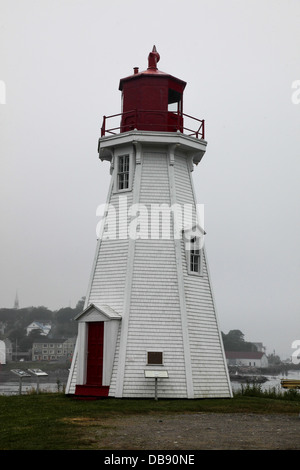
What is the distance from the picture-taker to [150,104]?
2412 cm

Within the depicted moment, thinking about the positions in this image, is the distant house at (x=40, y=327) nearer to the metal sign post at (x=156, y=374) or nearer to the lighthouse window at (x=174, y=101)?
the lighthouse window at (x=174, y=101)

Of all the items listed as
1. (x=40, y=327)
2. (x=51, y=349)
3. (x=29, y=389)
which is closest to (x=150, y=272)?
(x=29, y=389)

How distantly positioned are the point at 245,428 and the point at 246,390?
11887mm

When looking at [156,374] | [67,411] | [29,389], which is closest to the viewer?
[67,411]

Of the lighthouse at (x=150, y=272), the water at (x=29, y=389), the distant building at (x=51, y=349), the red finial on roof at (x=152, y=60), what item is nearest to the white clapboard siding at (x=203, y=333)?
the lighthouse at (x=150, y=272)

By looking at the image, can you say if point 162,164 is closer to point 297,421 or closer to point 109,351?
point 109,351

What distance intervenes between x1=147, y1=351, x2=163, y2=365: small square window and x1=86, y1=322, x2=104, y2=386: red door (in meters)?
1.76

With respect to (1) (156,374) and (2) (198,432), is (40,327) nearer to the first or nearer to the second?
(1) (156,374)

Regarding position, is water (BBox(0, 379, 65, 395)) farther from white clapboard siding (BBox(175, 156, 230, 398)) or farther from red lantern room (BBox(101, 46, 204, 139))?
red lantern room (BBox(101, 46, 204, 139))

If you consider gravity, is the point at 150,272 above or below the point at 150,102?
below

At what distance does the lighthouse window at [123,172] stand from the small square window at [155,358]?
6.54 m

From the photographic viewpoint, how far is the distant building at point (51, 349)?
113750 mm

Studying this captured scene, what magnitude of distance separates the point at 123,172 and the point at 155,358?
7340 millimetres

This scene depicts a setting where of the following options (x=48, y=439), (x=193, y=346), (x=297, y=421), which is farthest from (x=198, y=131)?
(x=48, y=439)
